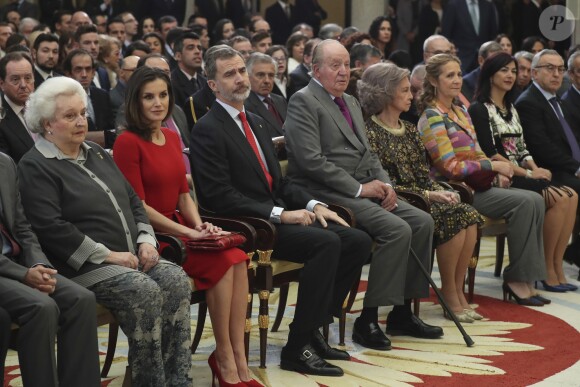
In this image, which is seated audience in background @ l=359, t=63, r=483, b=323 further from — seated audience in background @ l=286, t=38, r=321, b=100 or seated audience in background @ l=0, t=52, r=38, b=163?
seated audience in background @ l=286, t=38, r=321, b=100

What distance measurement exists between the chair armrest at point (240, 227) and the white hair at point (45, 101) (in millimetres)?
968

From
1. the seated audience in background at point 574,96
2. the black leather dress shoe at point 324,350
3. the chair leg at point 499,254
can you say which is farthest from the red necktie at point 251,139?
the seated audience in background at point 574,96

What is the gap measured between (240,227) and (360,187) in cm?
90

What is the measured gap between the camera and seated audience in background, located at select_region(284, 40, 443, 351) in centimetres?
532

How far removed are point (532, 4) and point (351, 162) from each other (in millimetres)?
8537

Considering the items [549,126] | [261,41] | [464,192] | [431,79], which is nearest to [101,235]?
[464,192]

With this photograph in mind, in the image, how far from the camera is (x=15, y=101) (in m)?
5.71

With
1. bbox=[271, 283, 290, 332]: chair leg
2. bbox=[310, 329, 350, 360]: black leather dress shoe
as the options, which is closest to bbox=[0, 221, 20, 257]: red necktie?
bbox=[310, 329, 350, 360]: black leather dress shoe

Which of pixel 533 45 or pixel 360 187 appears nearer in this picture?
pixel 360 187

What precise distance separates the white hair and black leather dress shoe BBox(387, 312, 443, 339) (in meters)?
2.18

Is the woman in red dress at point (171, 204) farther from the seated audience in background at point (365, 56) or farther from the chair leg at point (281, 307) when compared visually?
the seated audience in background at point (365, 56)

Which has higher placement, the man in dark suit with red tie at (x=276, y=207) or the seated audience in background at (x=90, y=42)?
the seated audience in background at (x=90, y=42)

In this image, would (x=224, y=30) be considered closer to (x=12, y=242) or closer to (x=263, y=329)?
(x=263, y=329)

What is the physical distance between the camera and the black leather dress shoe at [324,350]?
198 inches
